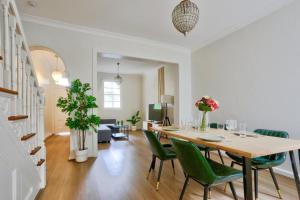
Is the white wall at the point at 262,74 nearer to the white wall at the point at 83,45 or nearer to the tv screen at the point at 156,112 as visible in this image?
the white wall at the point at 83,45

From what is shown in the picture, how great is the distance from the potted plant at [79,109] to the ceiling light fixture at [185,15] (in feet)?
7.91

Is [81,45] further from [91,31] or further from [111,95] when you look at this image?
[111,95]

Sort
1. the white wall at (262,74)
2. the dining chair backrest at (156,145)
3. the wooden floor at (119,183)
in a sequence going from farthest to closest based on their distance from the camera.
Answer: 1. the white wall at (262,74)
2. the dining chair backrest at (156,145)
3. the wooden floor at (119,183)

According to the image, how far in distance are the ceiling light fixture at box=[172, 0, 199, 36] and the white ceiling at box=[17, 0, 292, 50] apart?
0.97m

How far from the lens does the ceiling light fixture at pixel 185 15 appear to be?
80.8 inches

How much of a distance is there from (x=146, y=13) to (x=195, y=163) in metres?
2.88

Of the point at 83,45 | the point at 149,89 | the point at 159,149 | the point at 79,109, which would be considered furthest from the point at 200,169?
the point at 149,89

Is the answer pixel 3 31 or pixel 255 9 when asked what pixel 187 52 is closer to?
pixel 255 9

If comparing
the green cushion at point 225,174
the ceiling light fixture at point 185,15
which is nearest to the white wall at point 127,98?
the ceiling light fixture at point 185,15

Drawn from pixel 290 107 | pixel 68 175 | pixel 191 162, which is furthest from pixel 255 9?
pixel 68 175

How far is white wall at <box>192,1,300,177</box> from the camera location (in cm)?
282

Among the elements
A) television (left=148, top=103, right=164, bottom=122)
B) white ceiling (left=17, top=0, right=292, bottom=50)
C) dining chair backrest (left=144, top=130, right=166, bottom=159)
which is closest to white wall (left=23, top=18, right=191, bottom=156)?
white ceiling (left=17, top=0, right=292, bottom=50)

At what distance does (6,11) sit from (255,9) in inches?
146

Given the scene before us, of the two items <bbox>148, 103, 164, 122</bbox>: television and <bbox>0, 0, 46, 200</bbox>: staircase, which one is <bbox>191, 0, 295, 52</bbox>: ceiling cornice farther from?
<bbox>0, 0, 46, 200</bbox>: staircase
